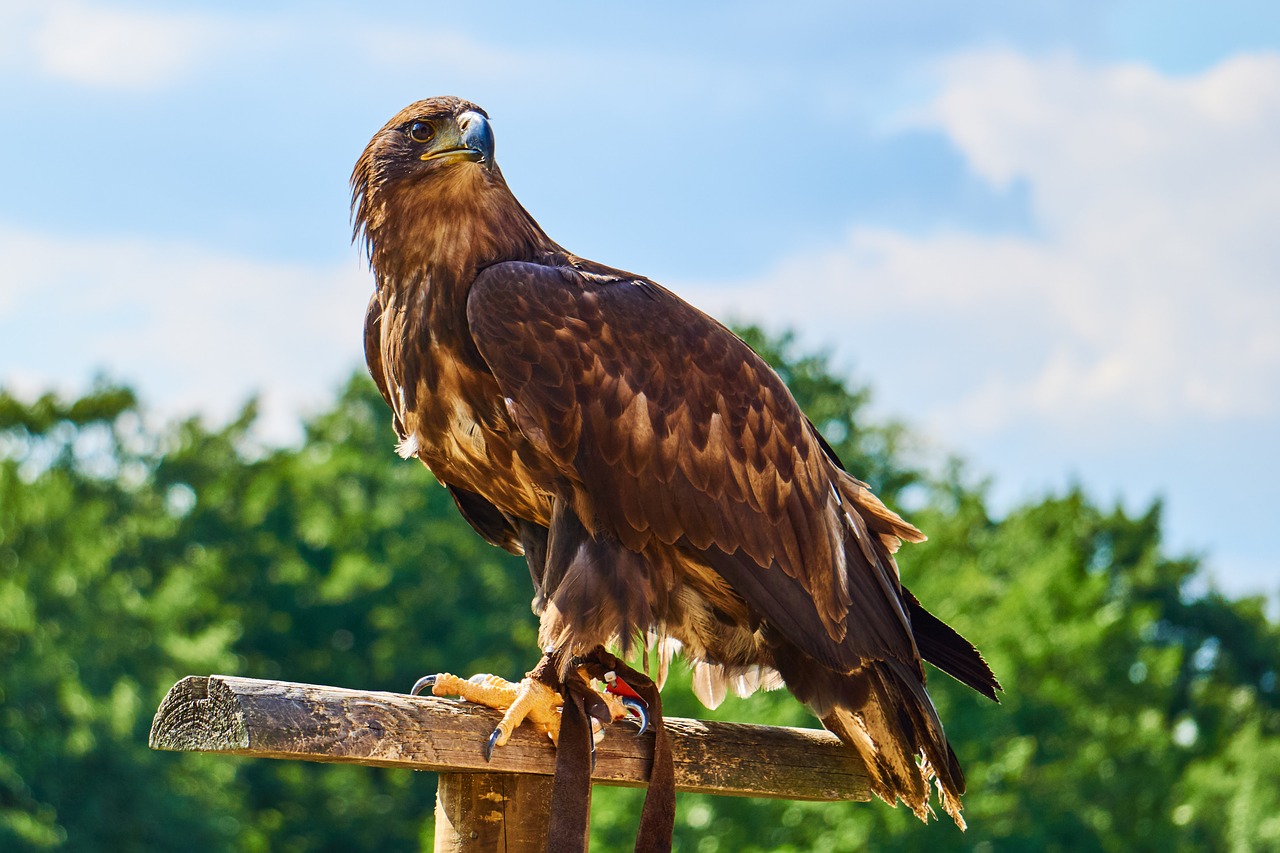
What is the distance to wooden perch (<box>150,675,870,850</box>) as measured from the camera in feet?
12.6

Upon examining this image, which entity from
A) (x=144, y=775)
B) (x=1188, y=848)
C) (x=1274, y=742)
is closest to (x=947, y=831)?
(x=1188, y=848)

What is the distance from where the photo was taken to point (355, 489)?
40094mm

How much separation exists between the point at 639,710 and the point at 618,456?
78 cm

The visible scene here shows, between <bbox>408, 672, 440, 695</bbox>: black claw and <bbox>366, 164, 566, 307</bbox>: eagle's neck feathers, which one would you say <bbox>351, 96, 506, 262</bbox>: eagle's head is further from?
<bbox>408, 672, 440, 695</bbox>: black claw

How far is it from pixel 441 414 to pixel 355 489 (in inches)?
1403

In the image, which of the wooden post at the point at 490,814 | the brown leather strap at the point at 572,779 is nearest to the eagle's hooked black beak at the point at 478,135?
the brown leather strap at the point at 572,779

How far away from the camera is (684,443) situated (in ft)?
16.7

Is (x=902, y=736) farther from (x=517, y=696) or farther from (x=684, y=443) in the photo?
(x=517, y=696)

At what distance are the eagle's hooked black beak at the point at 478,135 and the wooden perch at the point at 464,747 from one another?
69.8 inches

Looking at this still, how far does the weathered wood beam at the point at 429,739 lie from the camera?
3.82m

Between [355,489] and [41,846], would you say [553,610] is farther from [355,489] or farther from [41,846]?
[355,489]

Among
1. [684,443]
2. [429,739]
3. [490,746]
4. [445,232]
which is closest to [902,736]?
[684,443]

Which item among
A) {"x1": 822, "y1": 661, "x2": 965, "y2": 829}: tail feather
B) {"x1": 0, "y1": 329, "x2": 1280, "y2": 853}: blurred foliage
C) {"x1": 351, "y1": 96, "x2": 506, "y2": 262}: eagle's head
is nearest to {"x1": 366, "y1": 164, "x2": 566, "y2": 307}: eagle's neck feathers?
{"x1": 351, "y1": 96, "x2": 506, "y2": 262}: eagle's head

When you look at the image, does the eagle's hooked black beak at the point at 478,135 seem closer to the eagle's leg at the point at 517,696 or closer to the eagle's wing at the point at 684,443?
the eagle's wing at the point at 684,443
